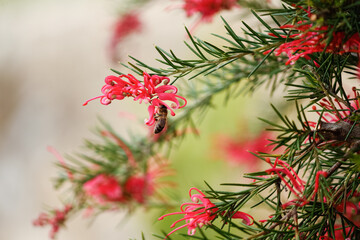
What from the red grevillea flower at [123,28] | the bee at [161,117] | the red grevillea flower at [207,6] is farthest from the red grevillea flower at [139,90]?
the red grevillea flower at [123,28]

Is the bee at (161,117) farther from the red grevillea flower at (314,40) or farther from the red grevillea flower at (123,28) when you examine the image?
the red grevillea flower at (123,28)

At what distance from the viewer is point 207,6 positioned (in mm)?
310

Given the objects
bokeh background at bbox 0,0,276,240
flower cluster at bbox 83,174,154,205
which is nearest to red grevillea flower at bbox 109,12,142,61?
flower cluster at bbox 83,174,154,205

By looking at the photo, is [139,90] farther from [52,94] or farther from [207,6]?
[52,94]

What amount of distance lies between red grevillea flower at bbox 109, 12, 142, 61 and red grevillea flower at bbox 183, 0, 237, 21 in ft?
0.70

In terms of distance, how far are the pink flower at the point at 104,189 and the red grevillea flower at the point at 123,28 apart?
7.0 inches

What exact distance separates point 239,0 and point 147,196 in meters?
0.21

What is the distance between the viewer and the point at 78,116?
4.94 ft

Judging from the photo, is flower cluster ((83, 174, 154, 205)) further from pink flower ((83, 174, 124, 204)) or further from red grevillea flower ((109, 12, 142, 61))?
red grevillea flower ((109, 12, 142, 61))

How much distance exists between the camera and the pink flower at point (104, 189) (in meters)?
0.37

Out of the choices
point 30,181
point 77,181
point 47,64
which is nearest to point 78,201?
point 77,181

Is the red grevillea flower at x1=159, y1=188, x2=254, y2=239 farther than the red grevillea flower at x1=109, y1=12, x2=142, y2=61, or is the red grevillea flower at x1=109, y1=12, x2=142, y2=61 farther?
the red grevillea flower at x1=109, y1=12, x2=142, y2=61

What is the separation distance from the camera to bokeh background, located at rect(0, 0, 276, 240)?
135cm

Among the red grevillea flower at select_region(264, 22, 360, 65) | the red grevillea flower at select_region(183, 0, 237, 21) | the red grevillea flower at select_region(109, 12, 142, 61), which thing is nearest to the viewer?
the red grevillea flower at select_region(264, 22, 360, 65)
